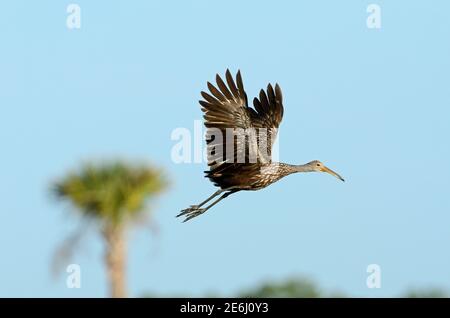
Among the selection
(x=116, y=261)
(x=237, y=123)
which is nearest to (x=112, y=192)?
(x=116, y=261)

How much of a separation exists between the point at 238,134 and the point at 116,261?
655cm

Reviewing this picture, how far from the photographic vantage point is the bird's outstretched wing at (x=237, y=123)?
23469 mm

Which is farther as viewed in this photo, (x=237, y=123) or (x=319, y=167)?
(x=319, y=167)

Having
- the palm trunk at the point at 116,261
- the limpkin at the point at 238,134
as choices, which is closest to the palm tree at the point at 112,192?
the palm trunk at the point at 116,261

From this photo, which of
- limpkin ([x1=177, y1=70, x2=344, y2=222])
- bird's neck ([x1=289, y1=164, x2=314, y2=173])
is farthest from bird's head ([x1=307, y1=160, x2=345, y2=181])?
limpkin ([x1=177, y1=70, x2=344, y2=222])

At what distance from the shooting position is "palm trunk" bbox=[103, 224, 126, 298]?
2884 centimetres

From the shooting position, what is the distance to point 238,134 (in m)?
23.5

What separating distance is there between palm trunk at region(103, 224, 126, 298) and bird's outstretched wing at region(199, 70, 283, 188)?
5793mm

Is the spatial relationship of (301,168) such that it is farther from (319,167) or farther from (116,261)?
(116,261)

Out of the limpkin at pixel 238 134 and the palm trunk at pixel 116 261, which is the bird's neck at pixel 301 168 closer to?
the limpkin at pixel 238 134

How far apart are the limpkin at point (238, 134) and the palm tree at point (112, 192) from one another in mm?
6041

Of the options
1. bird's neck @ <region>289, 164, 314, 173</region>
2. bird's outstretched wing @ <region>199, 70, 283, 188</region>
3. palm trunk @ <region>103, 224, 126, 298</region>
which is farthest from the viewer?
palm trunk @ <region>103, 224, 126, 298</region>

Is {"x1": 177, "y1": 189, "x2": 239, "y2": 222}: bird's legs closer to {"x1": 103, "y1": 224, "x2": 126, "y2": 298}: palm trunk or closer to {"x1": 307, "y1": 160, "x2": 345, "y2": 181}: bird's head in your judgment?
{"x1": 307, "y1": 160, "x2": 345, "y2": 181}: bird's head
